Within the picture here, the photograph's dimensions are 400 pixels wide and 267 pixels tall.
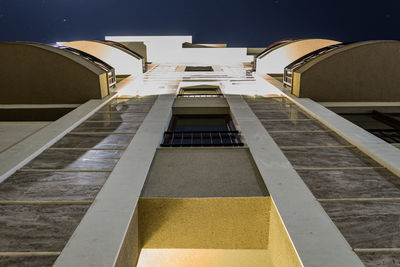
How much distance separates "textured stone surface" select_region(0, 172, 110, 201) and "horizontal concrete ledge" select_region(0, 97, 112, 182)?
22 centimetres

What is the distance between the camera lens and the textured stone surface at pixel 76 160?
12.7 ft

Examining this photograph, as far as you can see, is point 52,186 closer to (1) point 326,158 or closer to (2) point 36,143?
(2) point 36,143

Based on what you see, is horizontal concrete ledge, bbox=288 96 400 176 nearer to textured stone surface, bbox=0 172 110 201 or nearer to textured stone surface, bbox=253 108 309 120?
textured stone surface, bbox=253 108 309 120

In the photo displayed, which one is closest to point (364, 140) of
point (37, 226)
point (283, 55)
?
point (37, 226)

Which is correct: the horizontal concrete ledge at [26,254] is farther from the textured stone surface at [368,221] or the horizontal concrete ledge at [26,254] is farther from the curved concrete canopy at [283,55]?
the curved concrete canopy at [283,55]

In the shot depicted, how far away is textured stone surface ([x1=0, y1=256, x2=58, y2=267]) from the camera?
2209mm

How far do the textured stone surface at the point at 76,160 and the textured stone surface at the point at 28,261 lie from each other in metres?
1.62

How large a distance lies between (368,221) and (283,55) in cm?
1153

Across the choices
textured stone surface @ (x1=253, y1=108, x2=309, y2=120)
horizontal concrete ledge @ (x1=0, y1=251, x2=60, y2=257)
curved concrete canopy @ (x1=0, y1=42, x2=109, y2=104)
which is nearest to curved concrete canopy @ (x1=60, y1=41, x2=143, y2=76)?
curved concrete canopy @ (x1=0, y1=42, x2=109, y2=104)

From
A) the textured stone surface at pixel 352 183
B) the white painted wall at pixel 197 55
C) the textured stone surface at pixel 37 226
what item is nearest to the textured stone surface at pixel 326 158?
the textured stone surface at pixel 352 183

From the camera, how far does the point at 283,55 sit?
13.1 meters

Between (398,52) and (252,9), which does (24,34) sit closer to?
(252,9)

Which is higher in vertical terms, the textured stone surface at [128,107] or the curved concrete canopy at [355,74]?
the curved concrete canopy at [355,74]

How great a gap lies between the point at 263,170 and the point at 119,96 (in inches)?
223
